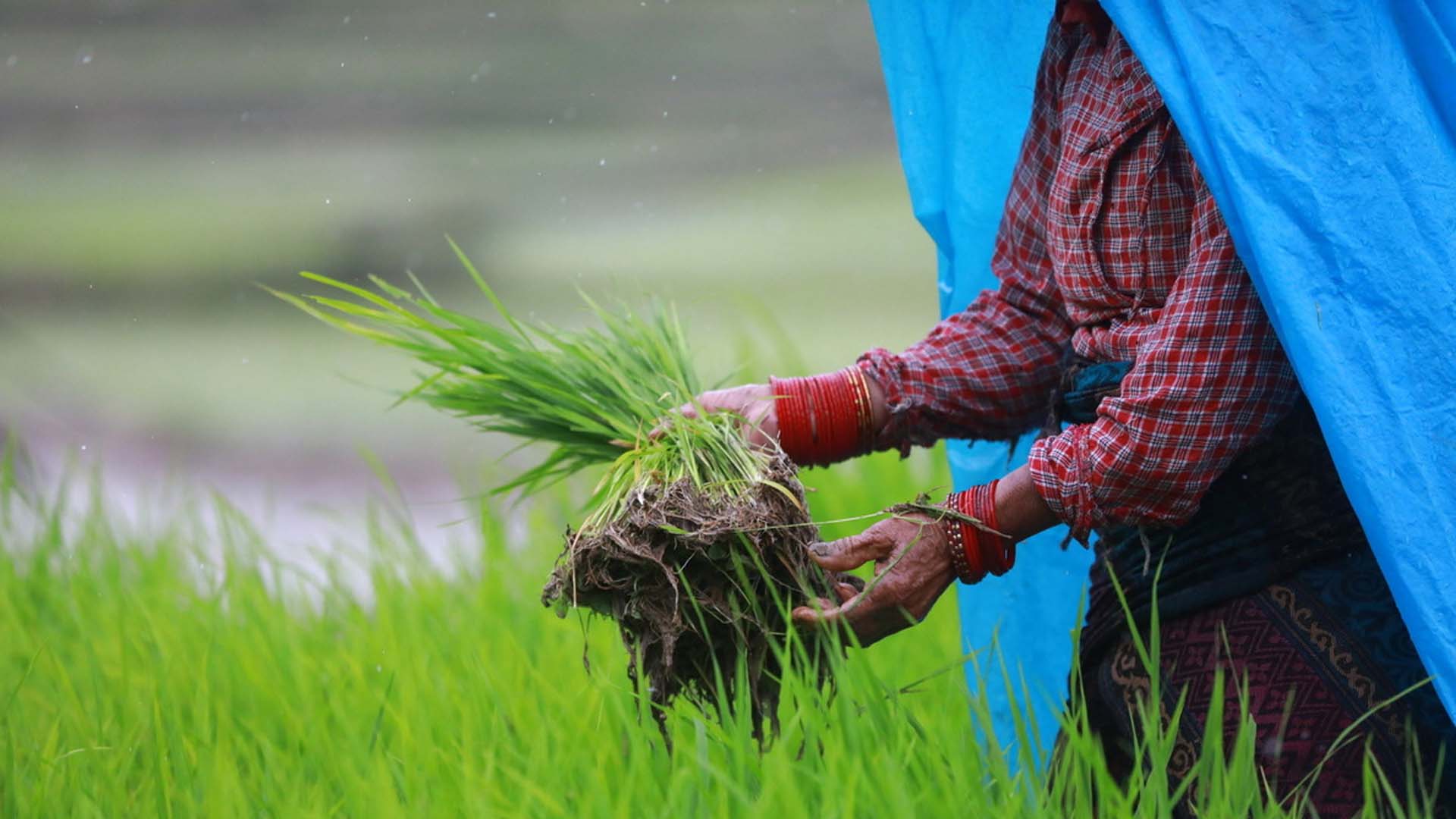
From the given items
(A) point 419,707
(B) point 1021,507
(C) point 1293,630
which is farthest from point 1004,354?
(A) point 419,707

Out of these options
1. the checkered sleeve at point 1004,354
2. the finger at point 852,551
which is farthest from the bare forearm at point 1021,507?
the checkered sleeve at point 1004,354

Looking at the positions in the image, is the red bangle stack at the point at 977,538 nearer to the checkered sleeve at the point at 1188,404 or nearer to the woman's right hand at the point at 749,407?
the checkered sleeve at the point at 1188,404

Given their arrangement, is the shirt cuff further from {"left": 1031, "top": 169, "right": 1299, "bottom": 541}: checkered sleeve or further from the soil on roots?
the soil on roots

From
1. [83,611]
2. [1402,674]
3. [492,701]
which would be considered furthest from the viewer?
[83,611]

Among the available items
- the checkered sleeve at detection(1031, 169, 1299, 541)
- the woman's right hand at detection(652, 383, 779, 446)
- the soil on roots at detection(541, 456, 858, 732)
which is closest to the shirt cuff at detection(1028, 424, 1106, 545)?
the checkered sleeve at detection(1031, 169, 1299, 541)

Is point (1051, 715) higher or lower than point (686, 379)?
lower

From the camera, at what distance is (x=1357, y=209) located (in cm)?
120

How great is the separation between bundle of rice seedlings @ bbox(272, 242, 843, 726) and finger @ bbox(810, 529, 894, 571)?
0.03 metres

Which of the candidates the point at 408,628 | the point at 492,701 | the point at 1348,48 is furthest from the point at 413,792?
the point at 1348,48

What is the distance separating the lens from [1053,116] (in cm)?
156

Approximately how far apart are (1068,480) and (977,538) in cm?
13

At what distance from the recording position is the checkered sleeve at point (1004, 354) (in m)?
1.59

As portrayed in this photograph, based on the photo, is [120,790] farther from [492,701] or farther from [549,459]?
[549,459]

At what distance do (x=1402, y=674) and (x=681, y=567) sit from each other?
70 centimetres
